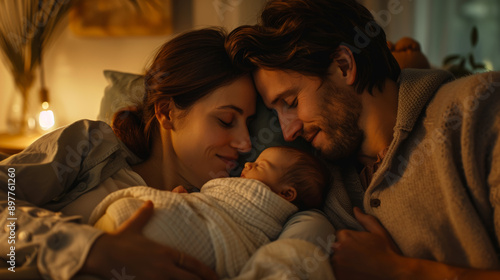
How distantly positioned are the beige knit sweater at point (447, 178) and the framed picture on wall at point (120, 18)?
6.55 ft

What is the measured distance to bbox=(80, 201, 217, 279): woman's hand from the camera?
912mm

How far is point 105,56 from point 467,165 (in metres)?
2.71

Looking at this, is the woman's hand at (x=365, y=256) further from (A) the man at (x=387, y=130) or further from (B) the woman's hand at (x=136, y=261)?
(B) the woman's hand at (x=136, y=261)

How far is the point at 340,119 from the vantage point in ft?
4.50

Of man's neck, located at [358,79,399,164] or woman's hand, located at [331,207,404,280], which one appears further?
man's neck, located at [358,79,399,164]

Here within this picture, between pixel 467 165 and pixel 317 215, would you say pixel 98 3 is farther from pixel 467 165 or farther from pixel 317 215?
pixel 467 165

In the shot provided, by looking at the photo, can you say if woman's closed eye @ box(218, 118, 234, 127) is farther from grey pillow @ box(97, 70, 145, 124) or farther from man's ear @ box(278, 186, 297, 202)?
grey pillow @ box(97, 70, 145, 124)

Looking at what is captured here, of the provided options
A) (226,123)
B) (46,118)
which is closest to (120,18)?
(46,118)

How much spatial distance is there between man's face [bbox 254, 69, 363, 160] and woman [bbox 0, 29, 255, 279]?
121 mm

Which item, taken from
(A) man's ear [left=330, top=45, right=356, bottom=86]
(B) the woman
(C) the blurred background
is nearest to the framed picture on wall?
(C) the blurred background

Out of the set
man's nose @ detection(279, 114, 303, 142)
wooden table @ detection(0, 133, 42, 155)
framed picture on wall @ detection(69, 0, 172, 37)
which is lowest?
wooden table @ detection(0, 133, 42, 155)

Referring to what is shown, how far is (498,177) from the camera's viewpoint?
1.03 metres

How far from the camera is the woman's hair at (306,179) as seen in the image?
1294mm

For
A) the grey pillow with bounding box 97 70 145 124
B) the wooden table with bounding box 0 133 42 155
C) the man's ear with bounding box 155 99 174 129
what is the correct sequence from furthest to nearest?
the wooden table with bounding box 0 133 42 155, the grey pillow with bounding box 97 70 145 124, the man's ear with bounding box 155 99 174 129
